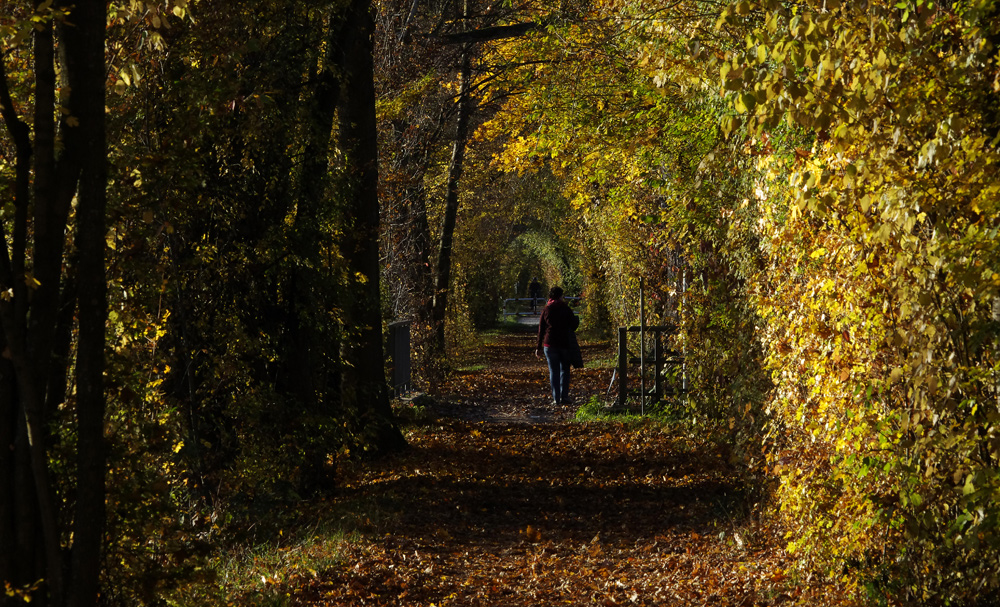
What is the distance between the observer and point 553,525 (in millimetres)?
8625

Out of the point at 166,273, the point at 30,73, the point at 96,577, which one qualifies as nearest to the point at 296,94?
the point at 166,273

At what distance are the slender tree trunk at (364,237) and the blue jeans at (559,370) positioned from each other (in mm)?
4873

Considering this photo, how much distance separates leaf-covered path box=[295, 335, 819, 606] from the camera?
640cm

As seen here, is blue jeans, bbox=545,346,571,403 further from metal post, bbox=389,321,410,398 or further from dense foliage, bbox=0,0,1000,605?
dense foliage, bbox=0,0,1000,605

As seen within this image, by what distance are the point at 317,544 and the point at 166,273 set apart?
223 cm

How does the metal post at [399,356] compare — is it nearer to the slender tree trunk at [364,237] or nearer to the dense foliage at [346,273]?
the slender tree trunk at [364,237]

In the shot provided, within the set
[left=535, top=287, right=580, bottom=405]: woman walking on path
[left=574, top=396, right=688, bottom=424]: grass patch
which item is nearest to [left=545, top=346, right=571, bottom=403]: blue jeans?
[left=535, top=287, right=580, bottom=405]: woman walking on path

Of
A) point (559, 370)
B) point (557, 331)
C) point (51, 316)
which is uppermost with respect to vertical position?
point (51, 316)

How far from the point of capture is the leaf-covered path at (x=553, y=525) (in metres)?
6.40

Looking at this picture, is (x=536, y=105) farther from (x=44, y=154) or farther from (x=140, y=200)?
(x=44, y=154)

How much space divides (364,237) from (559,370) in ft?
21.2

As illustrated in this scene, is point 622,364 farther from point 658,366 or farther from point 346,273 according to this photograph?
point 346,273

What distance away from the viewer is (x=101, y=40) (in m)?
3.93

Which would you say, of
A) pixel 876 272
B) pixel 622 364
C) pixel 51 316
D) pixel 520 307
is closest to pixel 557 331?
pixel 622 364
